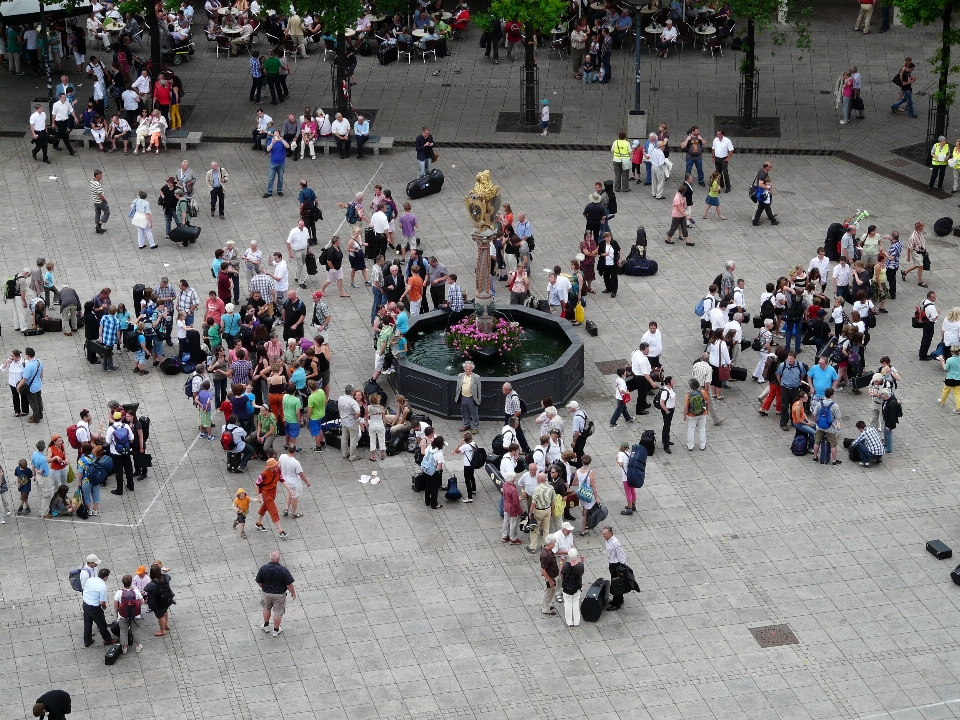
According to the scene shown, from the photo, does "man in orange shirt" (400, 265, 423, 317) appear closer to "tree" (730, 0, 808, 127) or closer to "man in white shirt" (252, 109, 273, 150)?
"man in white shirt" (252, 109, 273, 150)

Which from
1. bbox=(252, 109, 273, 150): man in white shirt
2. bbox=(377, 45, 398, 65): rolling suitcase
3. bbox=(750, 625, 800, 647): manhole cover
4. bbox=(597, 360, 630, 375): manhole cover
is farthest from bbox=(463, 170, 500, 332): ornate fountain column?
bbox=(377, 45, 398, 65): rolling suitcase

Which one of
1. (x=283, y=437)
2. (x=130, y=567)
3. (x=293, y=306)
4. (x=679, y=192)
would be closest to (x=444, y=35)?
(x=679, y=192)

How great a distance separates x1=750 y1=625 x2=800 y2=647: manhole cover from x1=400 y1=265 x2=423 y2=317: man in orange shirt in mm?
11142

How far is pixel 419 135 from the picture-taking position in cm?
4384

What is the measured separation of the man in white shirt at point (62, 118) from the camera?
4416 cm

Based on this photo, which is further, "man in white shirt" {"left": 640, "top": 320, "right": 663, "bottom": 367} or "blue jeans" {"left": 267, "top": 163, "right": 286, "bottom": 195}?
"blue jeans" {"left": 267, "top": 163, "right": 286, "bottom": 195}

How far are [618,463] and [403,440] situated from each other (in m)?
3.79

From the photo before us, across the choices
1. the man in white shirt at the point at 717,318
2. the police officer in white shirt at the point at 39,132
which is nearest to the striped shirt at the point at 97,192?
the police officer in white shirt at the point at 39,132

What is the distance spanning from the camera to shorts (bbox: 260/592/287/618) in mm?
25469

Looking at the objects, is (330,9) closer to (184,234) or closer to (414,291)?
(184,234)

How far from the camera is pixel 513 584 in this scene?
2712 centimetres

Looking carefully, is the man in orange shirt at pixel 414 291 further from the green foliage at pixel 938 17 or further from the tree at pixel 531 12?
the green foliage at pixel 938 17

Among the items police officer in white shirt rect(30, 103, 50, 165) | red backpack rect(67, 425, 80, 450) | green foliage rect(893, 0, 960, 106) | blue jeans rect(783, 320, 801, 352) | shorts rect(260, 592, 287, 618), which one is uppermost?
green foliage rect(893, 0, 960, 106)

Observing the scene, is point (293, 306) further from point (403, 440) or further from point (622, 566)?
point (622, 566)
